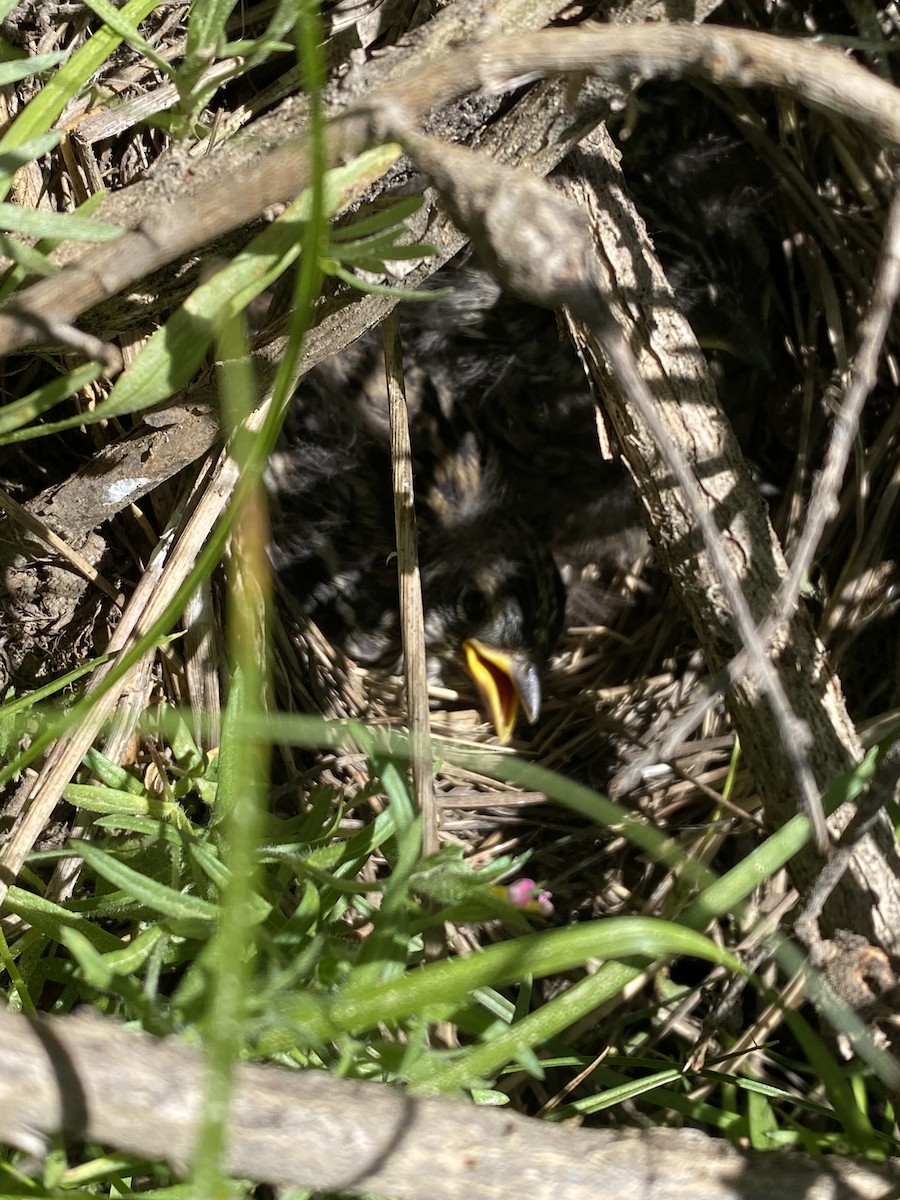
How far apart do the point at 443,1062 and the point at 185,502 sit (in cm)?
70

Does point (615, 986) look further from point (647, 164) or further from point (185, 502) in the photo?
point (647, 164)

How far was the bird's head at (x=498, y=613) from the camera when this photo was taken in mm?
1938

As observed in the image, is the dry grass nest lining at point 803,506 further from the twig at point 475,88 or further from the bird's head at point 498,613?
the twig at point 475,88

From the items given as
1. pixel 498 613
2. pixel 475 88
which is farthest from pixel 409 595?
pixel 475 88

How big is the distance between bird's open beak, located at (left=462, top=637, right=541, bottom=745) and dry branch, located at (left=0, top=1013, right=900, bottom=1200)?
1023 mm

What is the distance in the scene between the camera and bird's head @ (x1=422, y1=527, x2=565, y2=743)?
6.36 feet

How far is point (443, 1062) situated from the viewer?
36.7 inches

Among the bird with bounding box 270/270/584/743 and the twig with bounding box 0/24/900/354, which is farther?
the bird with bounding box 270/270/584/743

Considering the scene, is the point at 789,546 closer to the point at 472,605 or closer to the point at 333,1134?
the point at 472,605

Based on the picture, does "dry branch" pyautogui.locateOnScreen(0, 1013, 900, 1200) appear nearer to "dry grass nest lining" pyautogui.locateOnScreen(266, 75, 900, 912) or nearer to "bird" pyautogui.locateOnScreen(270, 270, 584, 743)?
"dry grass nest lining" pyautogui.locateOnScreen(266, 75, 900, 912)

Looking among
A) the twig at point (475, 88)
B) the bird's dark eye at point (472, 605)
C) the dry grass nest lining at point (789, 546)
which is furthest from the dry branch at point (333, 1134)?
the bird's dark eye at point (472, 605)

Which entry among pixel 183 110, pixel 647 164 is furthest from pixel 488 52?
pixel 647 164

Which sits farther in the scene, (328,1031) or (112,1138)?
(328,1031)

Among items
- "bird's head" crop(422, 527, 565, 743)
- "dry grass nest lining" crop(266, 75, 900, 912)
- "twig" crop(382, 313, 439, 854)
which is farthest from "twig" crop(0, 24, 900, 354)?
"bird's head" crop(422, 527, 565, 743)
